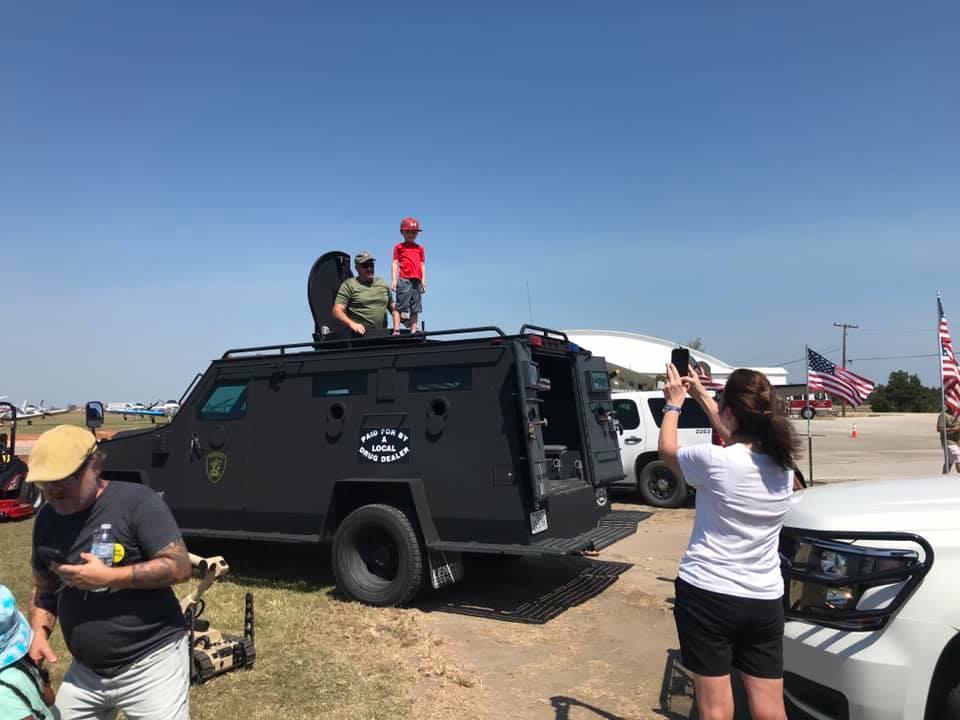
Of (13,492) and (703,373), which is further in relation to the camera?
(13,492)

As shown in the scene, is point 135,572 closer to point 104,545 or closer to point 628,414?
point 104,545

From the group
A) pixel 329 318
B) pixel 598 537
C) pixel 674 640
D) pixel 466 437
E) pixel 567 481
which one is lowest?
pixel 674 640

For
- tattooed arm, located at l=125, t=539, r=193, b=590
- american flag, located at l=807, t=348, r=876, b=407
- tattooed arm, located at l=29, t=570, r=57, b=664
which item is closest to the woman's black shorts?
tattooed arm, located at l=125, t=539, r=193, b=590

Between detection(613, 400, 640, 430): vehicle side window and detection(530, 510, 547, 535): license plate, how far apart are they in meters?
7.28

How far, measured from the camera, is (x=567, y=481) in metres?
7.00

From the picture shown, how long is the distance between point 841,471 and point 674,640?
47.6ft

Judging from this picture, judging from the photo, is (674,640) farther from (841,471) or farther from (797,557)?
(841,471)

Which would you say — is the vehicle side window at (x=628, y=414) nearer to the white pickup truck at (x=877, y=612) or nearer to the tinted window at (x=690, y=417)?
the tinted window at (x=690, y=417)

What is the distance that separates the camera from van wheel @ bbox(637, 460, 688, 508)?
41.0ft

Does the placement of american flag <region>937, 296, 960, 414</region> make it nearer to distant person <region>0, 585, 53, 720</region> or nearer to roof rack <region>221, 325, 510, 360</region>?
roof rack <region>221, 325, 510, 360</region>

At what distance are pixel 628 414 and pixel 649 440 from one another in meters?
0.63

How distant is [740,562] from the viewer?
2.80 m

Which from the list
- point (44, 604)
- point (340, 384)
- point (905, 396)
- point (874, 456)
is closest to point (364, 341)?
point (340, 384)

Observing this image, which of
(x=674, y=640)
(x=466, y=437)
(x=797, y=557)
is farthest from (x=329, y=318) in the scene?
(x=797, y=557)
